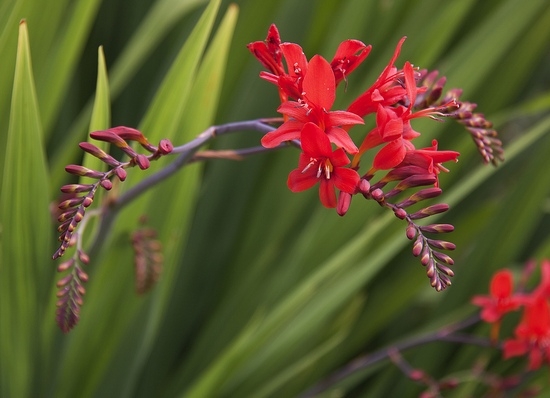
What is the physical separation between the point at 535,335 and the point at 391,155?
0.64 metres

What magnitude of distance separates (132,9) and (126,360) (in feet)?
2.14

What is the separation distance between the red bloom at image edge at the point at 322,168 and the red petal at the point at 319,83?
3 centimetres

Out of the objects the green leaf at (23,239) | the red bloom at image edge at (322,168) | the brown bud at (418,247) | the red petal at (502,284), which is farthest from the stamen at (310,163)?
the red petal at (502,284)

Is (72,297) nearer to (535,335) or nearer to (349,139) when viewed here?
(349,139)

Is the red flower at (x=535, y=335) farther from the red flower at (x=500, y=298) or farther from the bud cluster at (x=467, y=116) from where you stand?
the bud cluster at (x=467, y=116)

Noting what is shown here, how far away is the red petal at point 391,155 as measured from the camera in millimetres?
636

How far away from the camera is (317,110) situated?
0.65 m

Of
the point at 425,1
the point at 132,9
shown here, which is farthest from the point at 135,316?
the point at 425,1

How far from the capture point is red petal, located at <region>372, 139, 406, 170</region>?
636mm

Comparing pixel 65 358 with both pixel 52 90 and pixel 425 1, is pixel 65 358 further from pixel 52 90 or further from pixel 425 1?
pixel 425 1

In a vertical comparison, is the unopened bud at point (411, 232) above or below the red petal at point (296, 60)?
below

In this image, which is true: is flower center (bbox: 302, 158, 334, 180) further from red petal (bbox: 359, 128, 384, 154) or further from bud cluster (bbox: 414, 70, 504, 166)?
bud cluster (bbox: 414, 70, 504, 166)

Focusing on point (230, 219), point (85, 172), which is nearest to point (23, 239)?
point (85, 172)

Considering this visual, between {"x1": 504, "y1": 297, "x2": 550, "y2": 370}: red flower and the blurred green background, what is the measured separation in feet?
0.57
